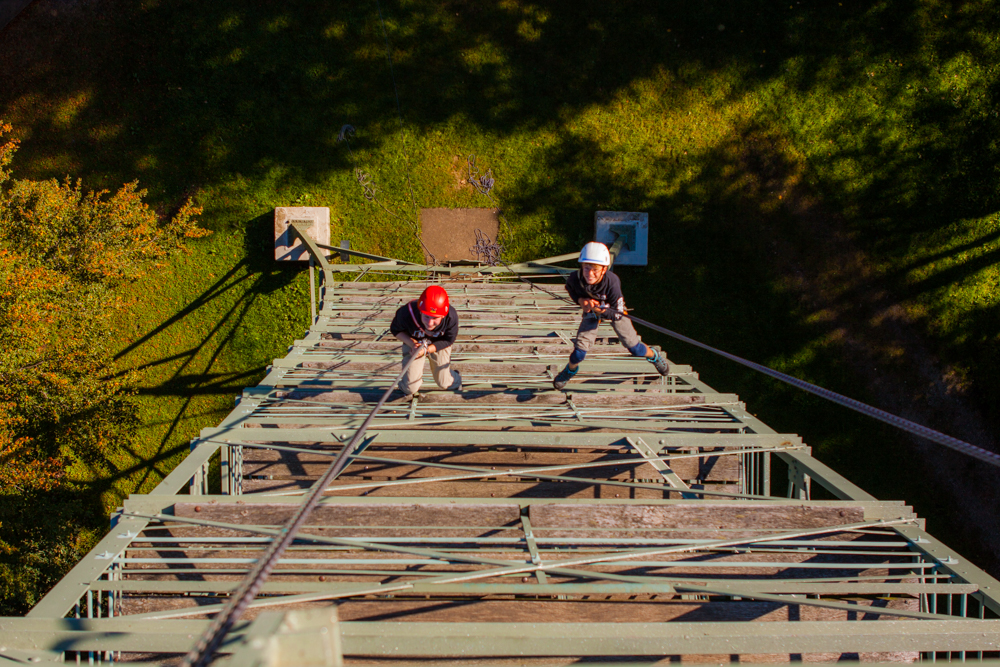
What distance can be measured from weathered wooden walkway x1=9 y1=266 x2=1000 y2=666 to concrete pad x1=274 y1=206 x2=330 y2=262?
341cm

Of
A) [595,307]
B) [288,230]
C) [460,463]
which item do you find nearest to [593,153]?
[595,307]

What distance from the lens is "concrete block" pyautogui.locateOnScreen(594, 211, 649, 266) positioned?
31.0 ft

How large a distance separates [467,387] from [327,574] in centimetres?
251

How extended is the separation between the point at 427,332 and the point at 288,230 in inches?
197

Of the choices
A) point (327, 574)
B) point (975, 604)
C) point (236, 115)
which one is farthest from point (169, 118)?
point (975, 604)

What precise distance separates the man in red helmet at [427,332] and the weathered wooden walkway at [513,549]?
228mm

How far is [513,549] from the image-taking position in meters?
3.52

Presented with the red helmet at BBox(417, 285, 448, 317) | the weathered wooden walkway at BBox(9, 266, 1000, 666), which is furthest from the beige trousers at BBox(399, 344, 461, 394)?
the red helmet at BBox(417, 285, 448, 317)

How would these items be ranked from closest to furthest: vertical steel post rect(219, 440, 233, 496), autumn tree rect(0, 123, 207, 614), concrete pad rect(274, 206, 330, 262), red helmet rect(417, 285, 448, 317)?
vertical steel post rect(219, 440, 233, 496) → red helmet rect(417, 285, 448, 317) → autumn tree rect(0, 123, 207, 614) → concrete pad rect(274, 206, 330, 262)

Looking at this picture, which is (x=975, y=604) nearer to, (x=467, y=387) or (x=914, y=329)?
(x=914, y=329)

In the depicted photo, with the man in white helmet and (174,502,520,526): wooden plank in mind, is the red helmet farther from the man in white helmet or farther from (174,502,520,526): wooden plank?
(174,502,520,526): wooden plank

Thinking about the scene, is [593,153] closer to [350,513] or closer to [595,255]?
[595,255]

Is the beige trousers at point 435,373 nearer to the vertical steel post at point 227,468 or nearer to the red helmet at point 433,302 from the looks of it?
the red helmet at point 433,302

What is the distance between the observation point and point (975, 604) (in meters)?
7.17
